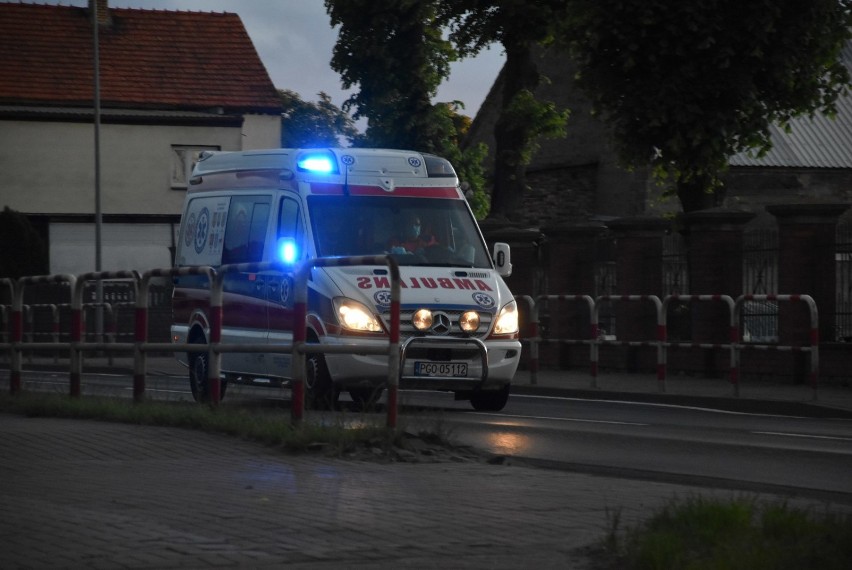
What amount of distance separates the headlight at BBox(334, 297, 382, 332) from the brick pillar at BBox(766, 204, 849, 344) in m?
9.31

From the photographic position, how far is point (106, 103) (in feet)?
169

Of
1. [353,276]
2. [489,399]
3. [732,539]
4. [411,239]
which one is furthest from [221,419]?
[732,539]

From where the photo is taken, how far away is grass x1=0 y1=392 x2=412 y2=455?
34.3ft

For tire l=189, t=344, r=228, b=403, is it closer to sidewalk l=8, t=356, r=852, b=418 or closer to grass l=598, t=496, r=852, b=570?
sidewalk l=8, t=356, r=852, b=418

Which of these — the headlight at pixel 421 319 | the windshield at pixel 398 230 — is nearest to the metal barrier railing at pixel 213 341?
the headlight at pixel 421 319

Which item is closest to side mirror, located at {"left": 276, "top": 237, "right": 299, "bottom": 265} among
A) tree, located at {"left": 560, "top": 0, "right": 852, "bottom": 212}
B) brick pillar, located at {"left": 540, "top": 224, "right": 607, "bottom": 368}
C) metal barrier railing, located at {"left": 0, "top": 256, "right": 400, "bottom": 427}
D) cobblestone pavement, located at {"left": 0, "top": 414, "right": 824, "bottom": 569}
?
metal barrier railing, located at {"left": 0, "top": 256, "right": 400, "bottom": 427}

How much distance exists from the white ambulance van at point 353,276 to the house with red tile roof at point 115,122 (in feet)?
114

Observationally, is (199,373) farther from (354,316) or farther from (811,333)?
(811,333)

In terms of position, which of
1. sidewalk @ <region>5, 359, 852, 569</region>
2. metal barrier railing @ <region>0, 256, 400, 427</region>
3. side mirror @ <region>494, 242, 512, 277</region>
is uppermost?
side mirror @ <region>494, 242, 512, 277</region>

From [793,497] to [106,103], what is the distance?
4508 cm

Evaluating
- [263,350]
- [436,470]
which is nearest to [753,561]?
[436,470]

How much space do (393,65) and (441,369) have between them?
23.7m

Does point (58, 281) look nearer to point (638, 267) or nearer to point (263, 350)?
point (263, 350)

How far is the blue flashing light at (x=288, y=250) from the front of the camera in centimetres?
1568
